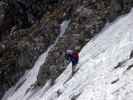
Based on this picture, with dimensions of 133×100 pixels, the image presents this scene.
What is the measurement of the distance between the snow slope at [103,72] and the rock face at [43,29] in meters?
1.99

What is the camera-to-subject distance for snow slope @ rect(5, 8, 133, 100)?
73.5ft

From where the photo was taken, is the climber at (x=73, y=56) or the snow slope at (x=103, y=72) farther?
the climber at (x=73, y=56)

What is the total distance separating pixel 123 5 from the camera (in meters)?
39.4

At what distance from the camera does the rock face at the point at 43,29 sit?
129ft

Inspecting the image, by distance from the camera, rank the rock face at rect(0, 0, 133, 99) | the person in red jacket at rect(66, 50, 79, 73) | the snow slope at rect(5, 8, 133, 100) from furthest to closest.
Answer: the rock face at rect(0, 0, 133, 99)
the person in red jacket at rect(66, 50, 79, 73)
the snow slope at rect(5, 8, 133, 100)

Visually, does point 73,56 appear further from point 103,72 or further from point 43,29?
point 43,29

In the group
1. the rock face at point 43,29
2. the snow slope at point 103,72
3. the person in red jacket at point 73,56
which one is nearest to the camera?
the snow slope at point 103,72

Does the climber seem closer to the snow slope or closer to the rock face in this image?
the snow slope

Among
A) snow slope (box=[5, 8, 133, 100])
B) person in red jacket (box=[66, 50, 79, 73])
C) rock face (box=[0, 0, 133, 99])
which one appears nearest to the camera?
snow slope (box=[5, 8, 133, 100])

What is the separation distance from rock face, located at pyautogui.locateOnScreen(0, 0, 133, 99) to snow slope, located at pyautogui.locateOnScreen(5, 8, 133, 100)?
78.2 inches

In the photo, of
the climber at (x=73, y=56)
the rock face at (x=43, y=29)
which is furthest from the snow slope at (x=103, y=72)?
the rock face at (x=43, y=29)

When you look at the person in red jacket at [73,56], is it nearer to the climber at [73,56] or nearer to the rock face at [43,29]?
the climber at [73,56]

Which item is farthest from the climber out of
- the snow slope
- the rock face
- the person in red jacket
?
the rock face

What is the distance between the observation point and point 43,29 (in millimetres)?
49344
